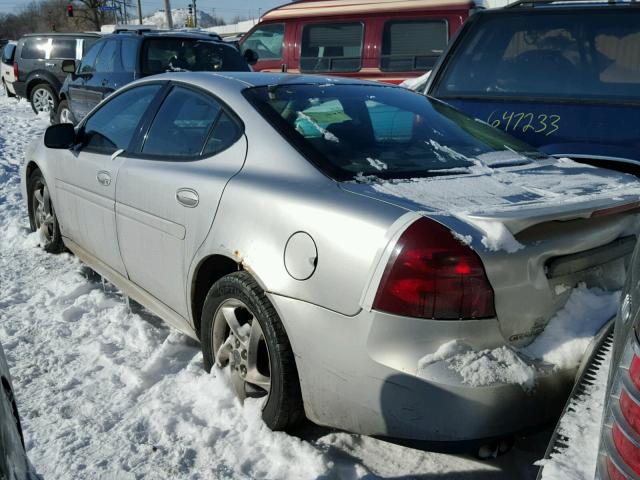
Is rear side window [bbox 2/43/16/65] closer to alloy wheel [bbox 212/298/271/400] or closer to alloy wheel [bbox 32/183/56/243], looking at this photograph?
alloy wheel [bbox 32/183/56/243]

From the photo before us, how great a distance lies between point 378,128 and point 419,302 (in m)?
1.18

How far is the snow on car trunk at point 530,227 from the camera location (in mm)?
2246

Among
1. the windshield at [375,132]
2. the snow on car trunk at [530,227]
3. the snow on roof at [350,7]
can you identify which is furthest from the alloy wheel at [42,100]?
the snow on car trunk at [530,227]

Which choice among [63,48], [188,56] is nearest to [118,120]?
[188,56]

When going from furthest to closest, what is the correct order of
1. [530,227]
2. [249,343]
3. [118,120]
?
[118,120], [249,343], [530,227]

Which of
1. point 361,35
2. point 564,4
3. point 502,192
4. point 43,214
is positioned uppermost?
point 564,4

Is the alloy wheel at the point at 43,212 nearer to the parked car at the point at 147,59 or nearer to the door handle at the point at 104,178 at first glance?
the door handle at the point at 104,178

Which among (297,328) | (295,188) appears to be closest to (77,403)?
(297,328)

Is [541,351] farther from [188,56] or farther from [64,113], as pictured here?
[64,113]

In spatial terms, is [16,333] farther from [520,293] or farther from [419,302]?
[520,293]

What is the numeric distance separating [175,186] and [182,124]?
469mm

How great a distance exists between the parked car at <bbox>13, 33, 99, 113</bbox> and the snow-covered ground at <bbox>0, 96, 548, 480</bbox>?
1187cm

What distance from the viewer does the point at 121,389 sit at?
322 centimetres

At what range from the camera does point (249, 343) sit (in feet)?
9.32
